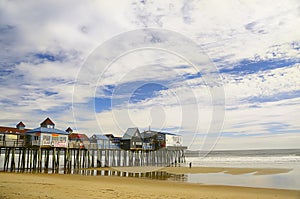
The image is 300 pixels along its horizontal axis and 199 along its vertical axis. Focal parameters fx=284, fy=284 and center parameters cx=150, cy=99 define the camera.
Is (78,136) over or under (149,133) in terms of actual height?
under

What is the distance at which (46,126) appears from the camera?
117 feet

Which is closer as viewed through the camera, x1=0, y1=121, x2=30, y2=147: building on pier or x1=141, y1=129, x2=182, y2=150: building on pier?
x1=0, y1=121, x2=30, y2=147: building on pier

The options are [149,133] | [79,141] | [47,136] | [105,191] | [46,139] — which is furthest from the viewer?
[149,133]

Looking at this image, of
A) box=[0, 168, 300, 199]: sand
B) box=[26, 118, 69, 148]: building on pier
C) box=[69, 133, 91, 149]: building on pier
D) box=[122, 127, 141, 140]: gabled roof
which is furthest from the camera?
box=[122, 127, 141, 140]: gabled roof

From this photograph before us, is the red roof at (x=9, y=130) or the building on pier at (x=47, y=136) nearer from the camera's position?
the red roof at (x=9, y=130)

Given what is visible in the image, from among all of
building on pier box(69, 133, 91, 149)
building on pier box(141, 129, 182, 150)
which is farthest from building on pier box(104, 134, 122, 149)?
building on pier box(141, 129, 182, 150)

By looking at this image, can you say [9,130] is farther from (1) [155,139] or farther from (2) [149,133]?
(1) [155,139]

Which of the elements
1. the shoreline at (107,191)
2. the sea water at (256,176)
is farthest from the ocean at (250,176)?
the shoreline at (107,191)

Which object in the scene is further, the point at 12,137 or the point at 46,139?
the point at 46,139

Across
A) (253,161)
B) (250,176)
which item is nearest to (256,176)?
(250,176)

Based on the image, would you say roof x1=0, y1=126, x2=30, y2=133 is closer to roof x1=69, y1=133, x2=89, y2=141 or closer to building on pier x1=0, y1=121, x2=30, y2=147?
building on pier x1=0, y1=121, x2=30, y2=147

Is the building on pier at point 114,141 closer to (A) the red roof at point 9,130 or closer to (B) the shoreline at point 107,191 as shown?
(A) the red roof at point 9,130

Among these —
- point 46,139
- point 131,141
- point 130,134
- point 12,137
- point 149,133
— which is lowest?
point 131,141

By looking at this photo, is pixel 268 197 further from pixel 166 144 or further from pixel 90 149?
pixel 166 144
